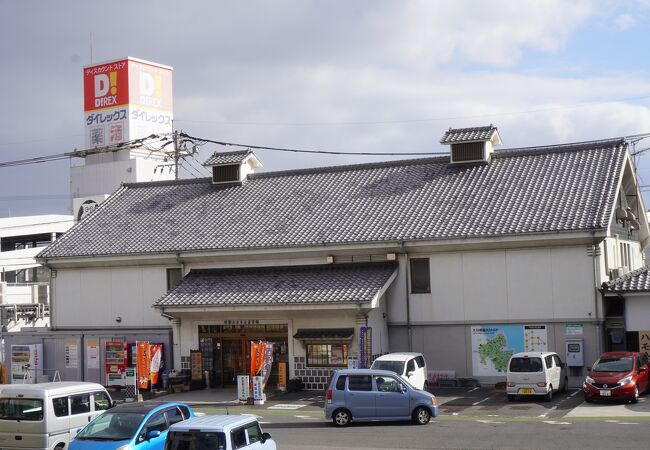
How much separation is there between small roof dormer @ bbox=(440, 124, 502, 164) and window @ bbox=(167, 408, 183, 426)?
22.4 metres

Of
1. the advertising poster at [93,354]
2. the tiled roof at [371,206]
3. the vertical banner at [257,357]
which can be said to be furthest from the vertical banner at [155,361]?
the vertical banner at [257,357]

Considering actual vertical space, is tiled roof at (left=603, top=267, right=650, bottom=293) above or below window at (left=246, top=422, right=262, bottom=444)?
above

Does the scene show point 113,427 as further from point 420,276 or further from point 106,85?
point 106,85

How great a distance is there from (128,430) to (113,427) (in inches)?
14.8

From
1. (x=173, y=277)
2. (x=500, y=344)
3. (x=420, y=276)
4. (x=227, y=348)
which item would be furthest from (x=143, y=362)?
(x=500, y=344)

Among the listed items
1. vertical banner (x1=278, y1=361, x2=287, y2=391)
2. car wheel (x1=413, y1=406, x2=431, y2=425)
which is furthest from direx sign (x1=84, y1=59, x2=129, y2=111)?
car wheel (x1=413, y1=406, x2=431, y2=425)

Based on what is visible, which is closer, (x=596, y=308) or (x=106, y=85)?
(x=596, y=308)

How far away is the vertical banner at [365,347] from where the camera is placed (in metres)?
29.9

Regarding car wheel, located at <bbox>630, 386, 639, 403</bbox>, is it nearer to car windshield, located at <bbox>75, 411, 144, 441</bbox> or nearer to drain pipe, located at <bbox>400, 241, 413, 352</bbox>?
drain pipe, located at <bbox>400, 241, 413, 352</bbox>

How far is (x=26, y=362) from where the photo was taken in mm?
36688

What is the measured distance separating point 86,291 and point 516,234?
19566 mm

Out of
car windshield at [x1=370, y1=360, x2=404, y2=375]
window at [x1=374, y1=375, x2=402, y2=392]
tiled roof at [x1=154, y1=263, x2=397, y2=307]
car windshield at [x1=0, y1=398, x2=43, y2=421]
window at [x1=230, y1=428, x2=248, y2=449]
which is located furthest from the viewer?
tiled roof at [x1=154, y1=263, x2=397, y2=307]

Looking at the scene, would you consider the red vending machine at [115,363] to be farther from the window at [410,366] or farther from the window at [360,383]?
the window at [360,383]

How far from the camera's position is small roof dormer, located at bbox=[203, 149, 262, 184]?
133 ft
